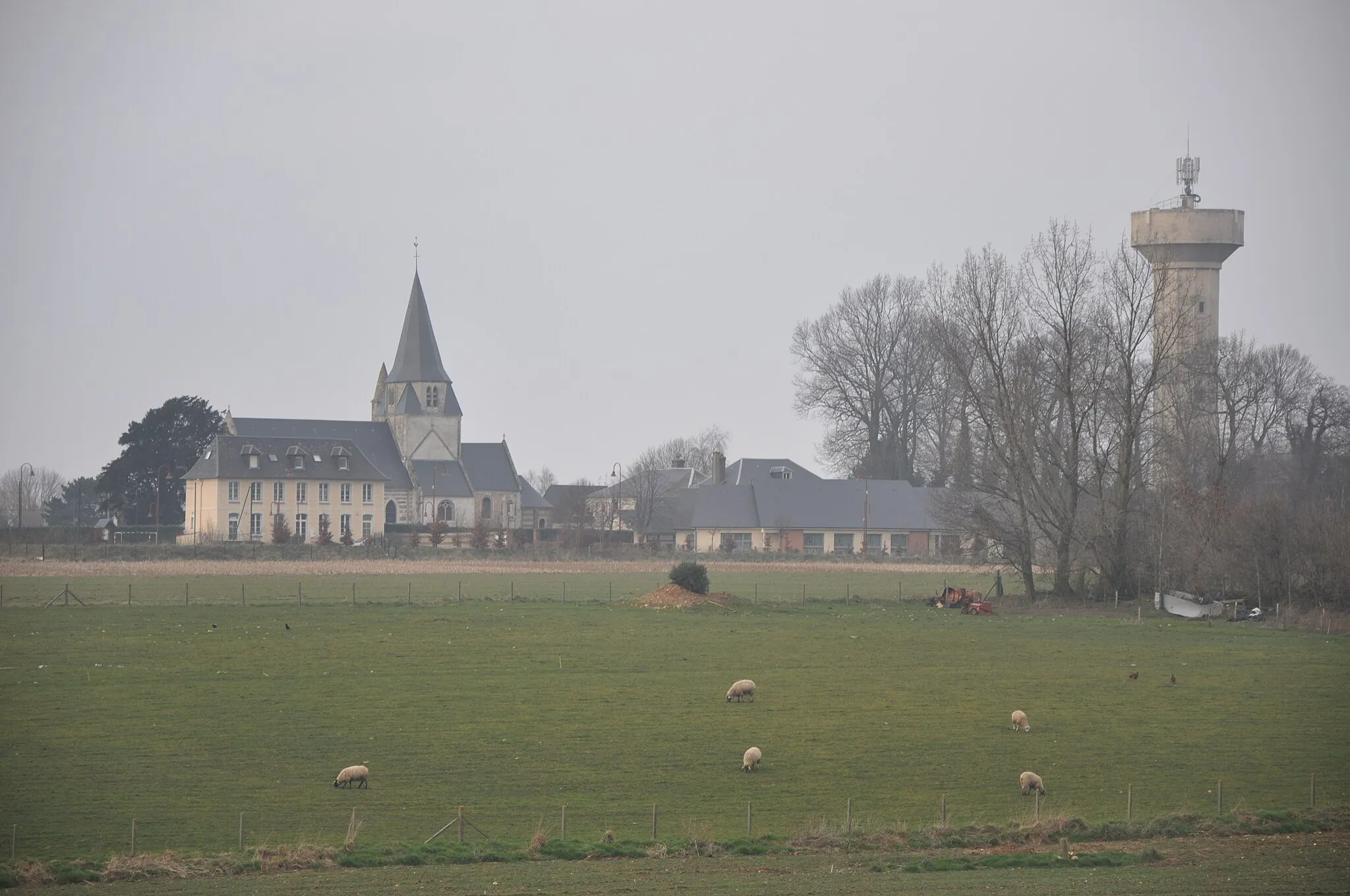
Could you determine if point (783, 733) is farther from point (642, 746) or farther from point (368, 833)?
point (368, 833)

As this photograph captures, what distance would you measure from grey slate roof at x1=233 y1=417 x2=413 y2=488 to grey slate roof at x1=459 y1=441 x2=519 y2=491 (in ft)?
24.4

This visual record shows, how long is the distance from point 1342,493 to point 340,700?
44297mm

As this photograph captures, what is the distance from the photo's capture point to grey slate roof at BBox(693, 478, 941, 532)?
105 m

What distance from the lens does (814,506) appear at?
106562 mm

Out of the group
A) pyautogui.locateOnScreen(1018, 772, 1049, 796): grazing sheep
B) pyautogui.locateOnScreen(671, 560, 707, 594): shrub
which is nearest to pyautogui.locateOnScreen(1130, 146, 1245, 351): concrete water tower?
pyautogui.locateOnScreen(671, 560, 707, 594): shrub

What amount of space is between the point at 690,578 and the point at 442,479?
83.4 metres

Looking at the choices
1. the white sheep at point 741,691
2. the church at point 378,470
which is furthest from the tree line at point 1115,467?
the church at point 378,470

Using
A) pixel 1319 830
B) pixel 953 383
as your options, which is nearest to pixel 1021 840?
pixel 1319 830

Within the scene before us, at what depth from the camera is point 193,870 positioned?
1628cm

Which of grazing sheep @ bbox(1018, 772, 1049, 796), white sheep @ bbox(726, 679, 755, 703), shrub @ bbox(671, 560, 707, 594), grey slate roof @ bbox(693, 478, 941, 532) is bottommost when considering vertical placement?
grazing sheep @ bbox(1018, 772, 1049, 796)

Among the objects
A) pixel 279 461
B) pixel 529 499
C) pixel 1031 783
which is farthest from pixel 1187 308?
pixel 529 499

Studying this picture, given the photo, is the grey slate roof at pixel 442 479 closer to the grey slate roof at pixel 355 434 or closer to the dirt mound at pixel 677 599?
the grey slate roof at pixel 355 434

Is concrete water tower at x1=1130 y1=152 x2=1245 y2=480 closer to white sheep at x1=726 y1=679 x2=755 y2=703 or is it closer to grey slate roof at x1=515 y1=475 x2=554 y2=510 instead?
white sheep at x1=726 y1=679 x2=755 y2=703

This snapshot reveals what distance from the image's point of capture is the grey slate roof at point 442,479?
129 meters
